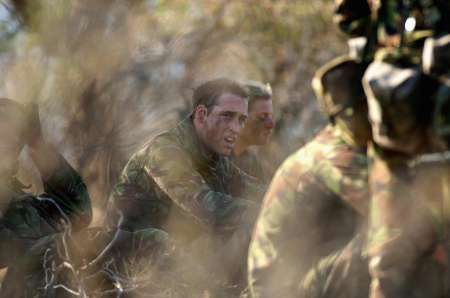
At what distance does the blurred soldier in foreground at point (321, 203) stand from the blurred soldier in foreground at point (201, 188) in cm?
120

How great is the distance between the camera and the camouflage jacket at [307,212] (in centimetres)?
349

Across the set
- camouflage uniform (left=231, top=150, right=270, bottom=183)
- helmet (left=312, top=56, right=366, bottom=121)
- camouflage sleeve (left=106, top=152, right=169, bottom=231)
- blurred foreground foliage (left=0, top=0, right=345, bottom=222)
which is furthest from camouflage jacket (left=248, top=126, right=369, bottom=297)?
blurred foreground foliage (left=0, top=0, right=345, bottom=222)

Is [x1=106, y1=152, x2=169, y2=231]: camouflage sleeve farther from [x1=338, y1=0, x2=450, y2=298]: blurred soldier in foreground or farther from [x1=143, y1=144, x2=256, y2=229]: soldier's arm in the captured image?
[x1=338, y1=0, x2=450, y2=298]: blurred soldier in foreground

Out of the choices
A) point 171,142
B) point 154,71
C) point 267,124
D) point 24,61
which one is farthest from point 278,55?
point 171,142

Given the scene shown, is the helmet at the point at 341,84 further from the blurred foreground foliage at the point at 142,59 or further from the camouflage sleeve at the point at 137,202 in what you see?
the blurred foreground foliage at the point at 142,59

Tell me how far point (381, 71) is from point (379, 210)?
41cm

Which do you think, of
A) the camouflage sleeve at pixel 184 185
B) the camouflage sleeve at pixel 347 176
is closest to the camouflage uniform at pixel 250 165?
the camouflage sleeve at pixel 184 185

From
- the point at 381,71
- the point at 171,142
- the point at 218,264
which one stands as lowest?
the point at 218,264

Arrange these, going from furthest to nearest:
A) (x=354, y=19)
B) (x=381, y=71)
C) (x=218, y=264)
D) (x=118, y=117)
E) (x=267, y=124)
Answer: (x=118, y=117)
(x=267, y=124)
(x=218, y=264)
(x=354, y=19)
(x=381, y=71)

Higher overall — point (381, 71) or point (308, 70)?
point (381, 71)

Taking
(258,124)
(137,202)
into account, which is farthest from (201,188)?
(258,124)

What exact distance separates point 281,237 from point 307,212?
13cm

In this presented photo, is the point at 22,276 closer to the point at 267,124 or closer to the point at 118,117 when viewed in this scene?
the point at 267,124

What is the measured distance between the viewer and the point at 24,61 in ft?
29.2
